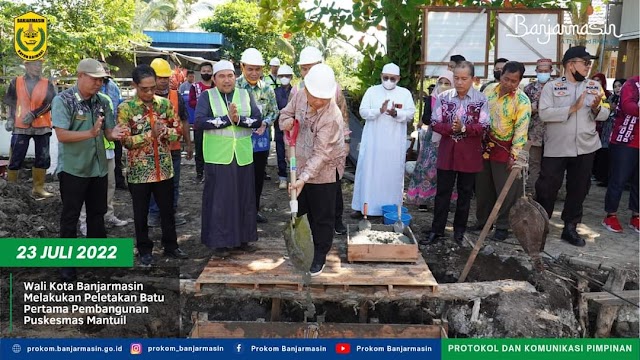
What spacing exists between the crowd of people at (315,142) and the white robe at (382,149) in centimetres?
2

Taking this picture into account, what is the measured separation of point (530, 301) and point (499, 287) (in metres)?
0.26

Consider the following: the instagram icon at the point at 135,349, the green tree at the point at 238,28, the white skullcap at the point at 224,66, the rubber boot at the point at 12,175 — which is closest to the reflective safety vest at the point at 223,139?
the white skullcap at the point at 224,66

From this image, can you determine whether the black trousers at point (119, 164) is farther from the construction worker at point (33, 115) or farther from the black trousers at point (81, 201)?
the black trousers at point (81, 201)

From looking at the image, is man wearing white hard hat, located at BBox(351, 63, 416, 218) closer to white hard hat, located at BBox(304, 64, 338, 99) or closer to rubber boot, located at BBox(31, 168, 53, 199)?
white hard hat, located at BBox(304, 64, 338, 99)

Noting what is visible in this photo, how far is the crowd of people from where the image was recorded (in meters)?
3.98

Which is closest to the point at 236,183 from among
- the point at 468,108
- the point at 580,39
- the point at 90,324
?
the point at 90,324

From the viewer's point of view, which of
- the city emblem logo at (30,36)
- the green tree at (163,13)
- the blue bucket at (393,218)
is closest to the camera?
the blue bucket at (393,218)

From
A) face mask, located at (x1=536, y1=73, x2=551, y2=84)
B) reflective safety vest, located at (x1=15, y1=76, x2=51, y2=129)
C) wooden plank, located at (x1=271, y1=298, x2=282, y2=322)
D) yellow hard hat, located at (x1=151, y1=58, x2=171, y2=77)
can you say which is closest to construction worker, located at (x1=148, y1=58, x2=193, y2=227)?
yellow hard hat, located at (x1=151, y1=58, x2=171, y2=77)

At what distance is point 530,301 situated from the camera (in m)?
4.06

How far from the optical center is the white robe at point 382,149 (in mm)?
5633

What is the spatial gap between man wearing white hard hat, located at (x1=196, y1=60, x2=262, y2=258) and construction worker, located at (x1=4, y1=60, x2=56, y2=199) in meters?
3.64

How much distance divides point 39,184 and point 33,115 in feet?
3.01

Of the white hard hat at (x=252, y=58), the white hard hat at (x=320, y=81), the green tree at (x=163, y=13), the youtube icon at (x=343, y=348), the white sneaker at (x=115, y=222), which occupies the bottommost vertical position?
the youtube icon at (x=343, y=348)

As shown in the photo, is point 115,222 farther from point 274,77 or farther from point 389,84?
point 274,77
